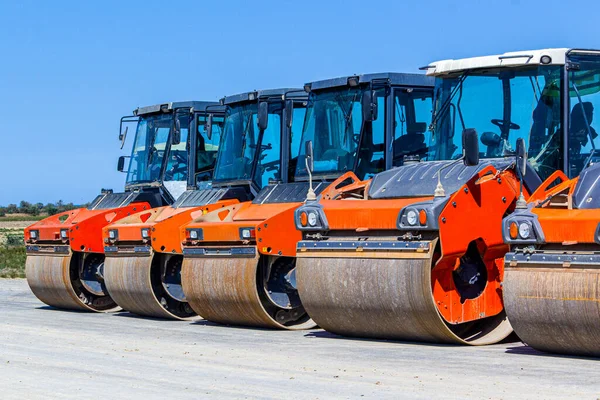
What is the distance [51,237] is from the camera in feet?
57.5

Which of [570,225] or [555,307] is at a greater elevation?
[570,225]

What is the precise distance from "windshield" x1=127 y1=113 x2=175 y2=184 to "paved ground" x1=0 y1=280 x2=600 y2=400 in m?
5.39

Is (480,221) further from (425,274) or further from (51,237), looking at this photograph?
(51,237)

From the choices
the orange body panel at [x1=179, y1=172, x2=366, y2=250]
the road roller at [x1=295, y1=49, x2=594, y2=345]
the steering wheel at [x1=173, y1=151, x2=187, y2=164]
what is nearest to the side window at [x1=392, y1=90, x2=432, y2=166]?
the orange body panel at [x1=179, y1=172, x2=366, y2=250]

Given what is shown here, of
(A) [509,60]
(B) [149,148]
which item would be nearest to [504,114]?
(A) [509,60]

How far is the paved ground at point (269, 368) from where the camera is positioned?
27.0ft

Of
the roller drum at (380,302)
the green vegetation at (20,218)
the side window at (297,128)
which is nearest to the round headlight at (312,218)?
the roller drum at (380,302)

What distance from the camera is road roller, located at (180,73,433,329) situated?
1311 cm

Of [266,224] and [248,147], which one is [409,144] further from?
[248,147]

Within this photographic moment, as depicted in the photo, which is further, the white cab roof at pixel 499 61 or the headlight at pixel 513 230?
the white cab roof at pixel 499 61

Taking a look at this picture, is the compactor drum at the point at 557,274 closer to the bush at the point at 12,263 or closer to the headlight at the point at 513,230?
the headlight at the point at 513,230

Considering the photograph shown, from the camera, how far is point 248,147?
16.0m

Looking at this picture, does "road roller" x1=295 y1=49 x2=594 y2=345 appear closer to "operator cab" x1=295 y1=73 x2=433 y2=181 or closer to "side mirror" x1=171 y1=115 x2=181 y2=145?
"operator cab" x1=295 y1=73 x2=433 y2=181

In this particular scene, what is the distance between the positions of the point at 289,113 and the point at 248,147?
0.94m
